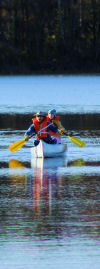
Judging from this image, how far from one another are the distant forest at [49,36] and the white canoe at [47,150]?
58112mm

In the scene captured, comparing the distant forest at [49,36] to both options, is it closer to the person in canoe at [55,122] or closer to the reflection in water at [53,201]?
the person in canoe at [55,122]

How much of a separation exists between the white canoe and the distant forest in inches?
2288

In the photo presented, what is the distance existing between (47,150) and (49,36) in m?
66.3

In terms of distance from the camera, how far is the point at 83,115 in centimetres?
3073

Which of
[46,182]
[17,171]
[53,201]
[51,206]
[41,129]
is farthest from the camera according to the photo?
[41,129]

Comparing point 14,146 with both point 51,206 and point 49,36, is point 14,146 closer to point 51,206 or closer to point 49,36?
point 51,206

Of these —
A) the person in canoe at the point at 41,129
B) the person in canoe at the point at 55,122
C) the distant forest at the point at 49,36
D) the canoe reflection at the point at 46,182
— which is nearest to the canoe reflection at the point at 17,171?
the canoe reflection at the point at 46,182

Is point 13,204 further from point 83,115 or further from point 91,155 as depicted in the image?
point 83,115

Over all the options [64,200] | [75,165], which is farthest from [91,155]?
[64,200]

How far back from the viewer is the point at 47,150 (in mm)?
18984

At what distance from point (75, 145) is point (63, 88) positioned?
28.9 meters

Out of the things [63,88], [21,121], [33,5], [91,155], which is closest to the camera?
[91,155]

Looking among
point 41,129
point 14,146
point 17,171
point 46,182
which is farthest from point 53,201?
point 14,146

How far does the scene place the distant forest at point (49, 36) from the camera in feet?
258
